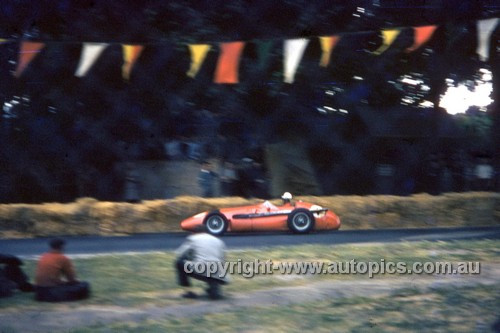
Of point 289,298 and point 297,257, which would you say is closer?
point 289,298

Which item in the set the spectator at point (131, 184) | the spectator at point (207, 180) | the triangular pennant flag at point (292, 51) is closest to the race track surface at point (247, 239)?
the spectator at point (207, 180)

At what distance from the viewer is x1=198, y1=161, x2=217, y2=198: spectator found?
2056cm

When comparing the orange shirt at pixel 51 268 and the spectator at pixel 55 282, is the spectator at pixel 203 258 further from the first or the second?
the orange shirt at pixel 51 268

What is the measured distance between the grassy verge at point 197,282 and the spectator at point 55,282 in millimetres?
159

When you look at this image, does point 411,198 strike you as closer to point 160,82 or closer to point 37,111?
point 160,82

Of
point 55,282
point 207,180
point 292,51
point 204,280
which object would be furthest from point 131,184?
point 204,280

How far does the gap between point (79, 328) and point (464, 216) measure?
47.0 feet

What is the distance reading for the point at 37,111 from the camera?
848 inches

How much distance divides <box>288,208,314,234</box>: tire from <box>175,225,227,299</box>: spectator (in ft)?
24.4

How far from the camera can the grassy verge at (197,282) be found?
9719mm

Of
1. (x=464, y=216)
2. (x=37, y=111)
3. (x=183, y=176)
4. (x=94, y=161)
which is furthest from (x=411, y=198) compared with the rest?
(x=37, y=111)

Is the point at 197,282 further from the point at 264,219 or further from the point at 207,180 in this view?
the point at 207,180

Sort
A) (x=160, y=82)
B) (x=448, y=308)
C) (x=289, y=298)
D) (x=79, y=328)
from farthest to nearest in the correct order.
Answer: (x=160, y=82)
(x=289, y=298)
(x=448, y=308)
(x=79, y=328)

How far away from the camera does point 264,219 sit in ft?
55.5
